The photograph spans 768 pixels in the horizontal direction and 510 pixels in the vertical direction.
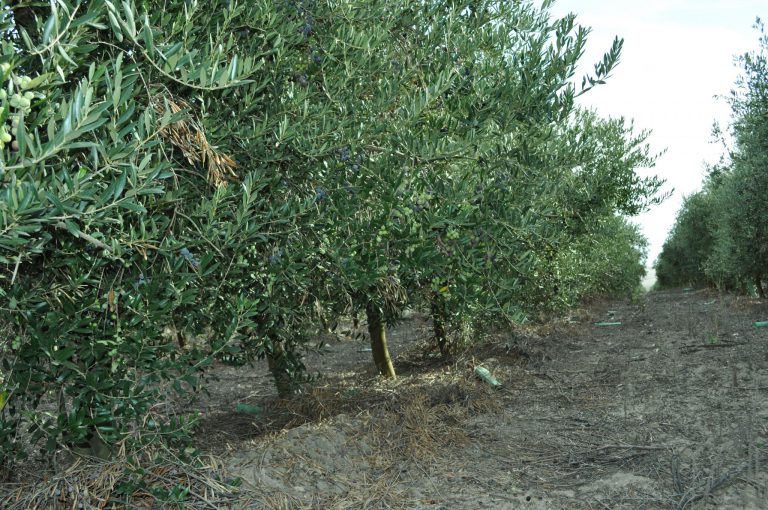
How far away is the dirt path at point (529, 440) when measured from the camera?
4.86m

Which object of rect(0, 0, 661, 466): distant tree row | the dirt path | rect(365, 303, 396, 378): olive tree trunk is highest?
rect(0, 0, 661, 466): distant tree row

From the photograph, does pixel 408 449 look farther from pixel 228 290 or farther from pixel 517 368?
pixel 517 368

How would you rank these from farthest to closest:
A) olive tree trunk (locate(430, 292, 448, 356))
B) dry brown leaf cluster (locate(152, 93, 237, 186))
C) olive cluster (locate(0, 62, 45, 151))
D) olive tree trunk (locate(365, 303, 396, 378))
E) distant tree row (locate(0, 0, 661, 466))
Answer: olive tree trunk (locate(365, 303, 396, 378)) < olive tree trunk (locate(430, 292, 448, 356)) < dry brown leaf cluster (locate(152, 93, 237, 186)) < distant tree row (locate(0, 0, 661, 466)) < olive cluster (locate(0, 62, 45, 151))

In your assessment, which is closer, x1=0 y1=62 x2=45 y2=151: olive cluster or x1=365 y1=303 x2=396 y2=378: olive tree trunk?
x1=0 y1=62 x2=45 y2=151: olive cluster

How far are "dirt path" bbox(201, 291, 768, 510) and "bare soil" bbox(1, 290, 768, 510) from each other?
2 cm

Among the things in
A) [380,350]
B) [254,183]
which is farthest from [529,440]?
[254,183]

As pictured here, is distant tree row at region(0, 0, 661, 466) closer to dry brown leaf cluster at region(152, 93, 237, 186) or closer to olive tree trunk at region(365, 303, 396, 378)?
dry brown leaf cluster at region(152, 93, 237, 186)

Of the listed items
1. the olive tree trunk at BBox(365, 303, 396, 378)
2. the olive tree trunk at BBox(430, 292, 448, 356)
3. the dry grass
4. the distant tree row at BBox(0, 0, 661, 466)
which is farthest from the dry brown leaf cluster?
the olive tree trunk at BBox(365, 303, 396, 378)

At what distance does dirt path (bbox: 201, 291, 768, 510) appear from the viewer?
4859 mm

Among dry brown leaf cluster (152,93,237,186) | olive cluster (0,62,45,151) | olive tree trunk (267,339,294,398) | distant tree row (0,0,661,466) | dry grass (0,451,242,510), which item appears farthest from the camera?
olive tree trunk (267,339,294,398)

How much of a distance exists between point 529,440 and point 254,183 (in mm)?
3762

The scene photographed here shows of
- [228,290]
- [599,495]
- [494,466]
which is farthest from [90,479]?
[599,495]

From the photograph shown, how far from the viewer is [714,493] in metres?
4.46

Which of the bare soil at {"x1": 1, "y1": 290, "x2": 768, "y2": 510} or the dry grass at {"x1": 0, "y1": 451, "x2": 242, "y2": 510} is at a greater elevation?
the dry grass at {"x1": 0, "y1": 451, "x2": 242, "y2": 510}
